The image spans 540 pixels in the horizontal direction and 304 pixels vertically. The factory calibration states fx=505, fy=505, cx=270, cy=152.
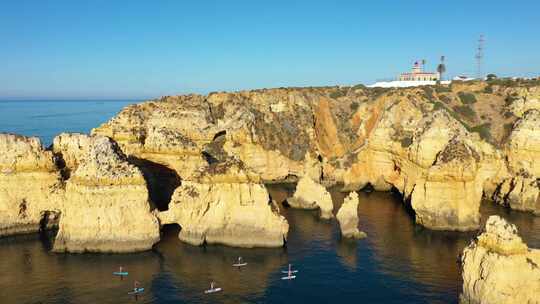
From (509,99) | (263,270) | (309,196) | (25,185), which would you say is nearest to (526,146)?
(509,99)

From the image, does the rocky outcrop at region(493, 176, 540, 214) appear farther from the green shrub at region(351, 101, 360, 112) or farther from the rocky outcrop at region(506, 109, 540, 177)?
the green shrub at region(351, 101, 360, 112)

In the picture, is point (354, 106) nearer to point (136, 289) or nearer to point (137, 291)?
point (136, 289)

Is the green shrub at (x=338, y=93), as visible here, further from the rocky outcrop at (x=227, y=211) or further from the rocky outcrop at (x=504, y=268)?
the rocky outcrop at (x=504, y=268)

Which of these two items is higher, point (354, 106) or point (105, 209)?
point (354, 106)

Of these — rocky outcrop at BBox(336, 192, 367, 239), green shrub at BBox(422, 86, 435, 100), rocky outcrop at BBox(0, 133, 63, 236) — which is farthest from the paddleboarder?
green shrub at BBox(422, 86, 435, 100)

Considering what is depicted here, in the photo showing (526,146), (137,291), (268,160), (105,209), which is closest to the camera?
(137,291)

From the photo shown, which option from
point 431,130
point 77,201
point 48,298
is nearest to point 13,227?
point 77,201

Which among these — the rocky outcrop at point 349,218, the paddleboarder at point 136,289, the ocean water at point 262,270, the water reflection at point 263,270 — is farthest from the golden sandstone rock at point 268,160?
the paddleboarder at point 136,289

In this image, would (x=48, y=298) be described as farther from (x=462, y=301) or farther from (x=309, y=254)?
(x=462, y=301)
